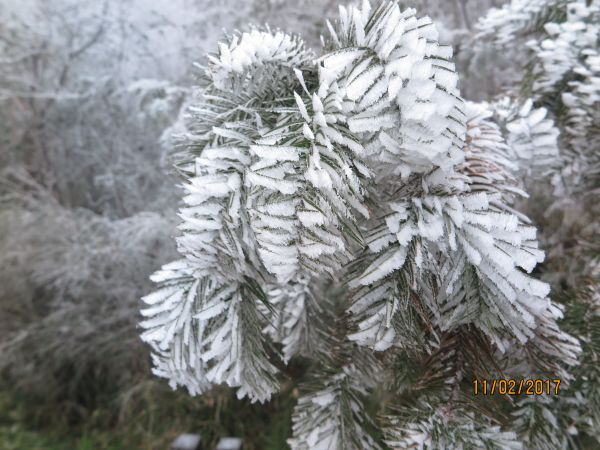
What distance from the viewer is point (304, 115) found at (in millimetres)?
455

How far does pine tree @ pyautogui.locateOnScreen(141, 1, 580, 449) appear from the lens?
43 centimetres

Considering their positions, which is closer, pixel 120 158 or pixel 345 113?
pixel 345 113

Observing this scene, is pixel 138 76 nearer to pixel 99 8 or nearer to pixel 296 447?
pixel 99 8

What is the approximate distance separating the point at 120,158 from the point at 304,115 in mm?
2059

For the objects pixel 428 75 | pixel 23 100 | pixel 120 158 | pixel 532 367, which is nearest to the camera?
pixel 428 75

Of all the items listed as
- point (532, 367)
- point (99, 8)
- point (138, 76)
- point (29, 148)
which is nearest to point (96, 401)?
A: point (29, 148)
